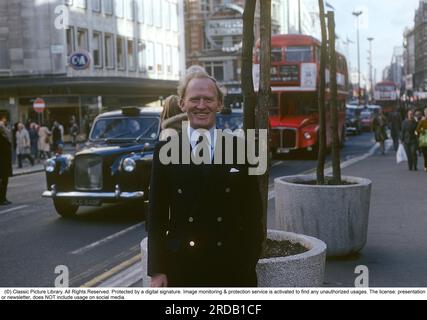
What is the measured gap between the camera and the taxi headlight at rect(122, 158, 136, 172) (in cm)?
896

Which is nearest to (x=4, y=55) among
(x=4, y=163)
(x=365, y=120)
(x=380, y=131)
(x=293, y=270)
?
(x=4, y=163)

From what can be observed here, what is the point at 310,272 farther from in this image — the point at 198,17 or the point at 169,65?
the point at 198,17

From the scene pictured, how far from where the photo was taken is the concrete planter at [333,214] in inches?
243

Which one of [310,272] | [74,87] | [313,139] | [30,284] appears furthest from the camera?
[74,87]

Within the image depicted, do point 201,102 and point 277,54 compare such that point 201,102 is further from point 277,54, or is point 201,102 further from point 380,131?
point 380,131

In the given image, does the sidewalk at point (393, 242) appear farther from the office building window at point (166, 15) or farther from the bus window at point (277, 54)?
the office building window at point (166, 15)

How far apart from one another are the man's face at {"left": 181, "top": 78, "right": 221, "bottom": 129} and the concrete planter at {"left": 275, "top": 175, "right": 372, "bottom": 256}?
359cm

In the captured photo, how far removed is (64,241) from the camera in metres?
7.88

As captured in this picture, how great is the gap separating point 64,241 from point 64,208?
1.99 metres

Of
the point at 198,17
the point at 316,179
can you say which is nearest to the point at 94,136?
the point at 316,179

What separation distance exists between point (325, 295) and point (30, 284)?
3475mm
